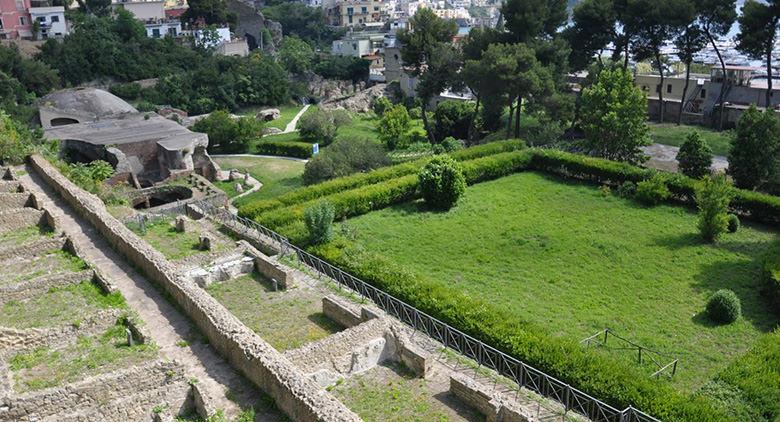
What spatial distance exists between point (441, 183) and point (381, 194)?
311 centimetres

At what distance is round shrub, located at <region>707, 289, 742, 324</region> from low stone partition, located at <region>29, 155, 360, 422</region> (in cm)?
1365

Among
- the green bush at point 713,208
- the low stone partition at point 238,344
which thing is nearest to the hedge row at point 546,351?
the low stone partition at point 238,344

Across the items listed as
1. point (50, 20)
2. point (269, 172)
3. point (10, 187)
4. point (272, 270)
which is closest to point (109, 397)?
point (272, 270)

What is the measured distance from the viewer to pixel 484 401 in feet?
49.8

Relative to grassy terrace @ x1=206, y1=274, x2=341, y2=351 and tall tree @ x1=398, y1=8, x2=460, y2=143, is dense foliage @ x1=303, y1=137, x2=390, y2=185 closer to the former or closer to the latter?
tall tree @ x1=398, y1=8, x2=460, y2=143

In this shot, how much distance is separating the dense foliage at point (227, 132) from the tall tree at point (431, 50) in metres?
15.7

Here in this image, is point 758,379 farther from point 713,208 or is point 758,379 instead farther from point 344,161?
point 344,161

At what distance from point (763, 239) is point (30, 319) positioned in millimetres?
28560

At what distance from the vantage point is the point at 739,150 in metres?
32.6

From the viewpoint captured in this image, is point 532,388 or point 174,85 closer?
point 532,388

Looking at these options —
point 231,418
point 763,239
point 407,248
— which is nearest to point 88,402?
point 231,418

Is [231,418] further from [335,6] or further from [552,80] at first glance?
[335,6]

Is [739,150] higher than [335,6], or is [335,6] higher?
[335,6]

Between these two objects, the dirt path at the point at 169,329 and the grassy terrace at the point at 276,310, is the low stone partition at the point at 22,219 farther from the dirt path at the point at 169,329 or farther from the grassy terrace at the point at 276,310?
the grassy terrace at the point at 276,310
